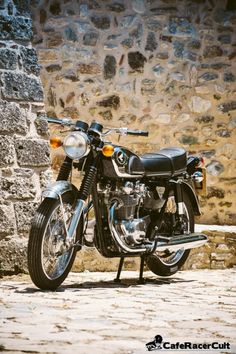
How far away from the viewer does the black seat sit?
208 inches

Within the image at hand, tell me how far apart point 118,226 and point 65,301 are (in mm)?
964

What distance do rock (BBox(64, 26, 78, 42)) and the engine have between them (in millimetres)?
3005

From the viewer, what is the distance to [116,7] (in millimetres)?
7930

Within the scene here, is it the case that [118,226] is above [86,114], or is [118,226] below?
below

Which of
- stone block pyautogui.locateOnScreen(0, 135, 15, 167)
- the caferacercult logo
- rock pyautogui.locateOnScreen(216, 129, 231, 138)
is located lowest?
the caferacercult logo

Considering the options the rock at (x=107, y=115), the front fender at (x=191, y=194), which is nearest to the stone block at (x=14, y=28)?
the front fender at (x=191, y=194)

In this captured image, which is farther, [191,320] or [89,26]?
[89,26]

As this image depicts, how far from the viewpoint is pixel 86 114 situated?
783 centimetres

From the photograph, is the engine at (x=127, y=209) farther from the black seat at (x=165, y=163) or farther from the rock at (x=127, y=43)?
the rock at (x=127, y=43)

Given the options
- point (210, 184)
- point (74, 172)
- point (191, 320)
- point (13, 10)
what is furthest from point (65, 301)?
point (210, 184)

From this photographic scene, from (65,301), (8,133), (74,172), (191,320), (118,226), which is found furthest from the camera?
(74,172)

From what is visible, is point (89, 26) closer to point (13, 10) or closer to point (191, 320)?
point (13, 10)

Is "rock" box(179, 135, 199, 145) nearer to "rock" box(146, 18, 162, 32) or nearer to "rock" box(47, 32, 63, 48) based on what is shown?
"rock" box(146, 18, 162, 32)

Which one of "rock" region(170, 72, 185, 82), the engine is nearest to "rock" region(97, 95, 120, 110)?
"rock" region(170, 72, 185, 82)
